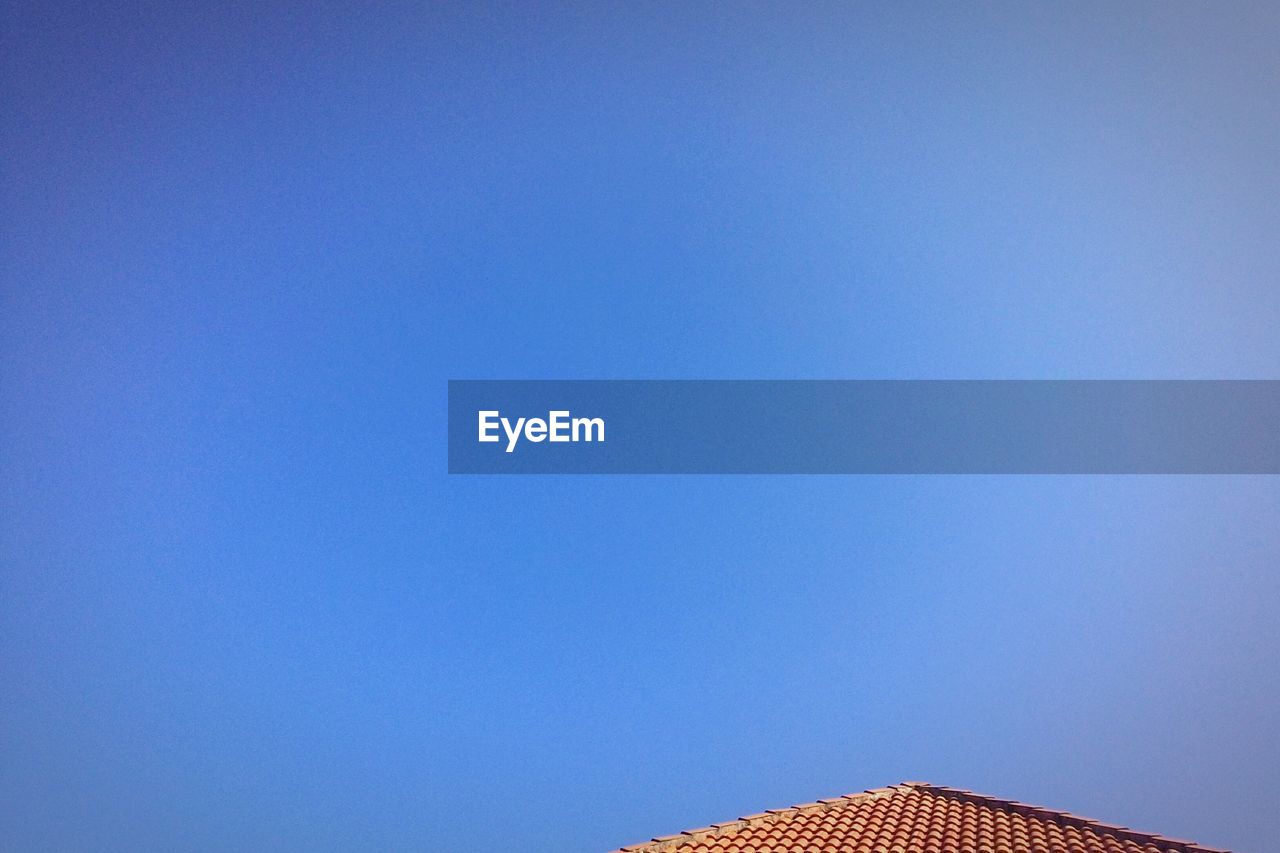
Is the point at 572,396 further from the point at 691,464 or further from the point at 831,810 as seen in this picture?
the point at 831,810

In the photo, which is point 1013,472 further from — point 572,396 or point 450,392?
point 450,392

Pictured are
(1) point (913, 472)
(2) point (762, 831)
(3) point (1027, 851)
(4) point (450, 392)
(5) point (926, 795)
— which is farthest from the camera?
(1) point (913, 472)

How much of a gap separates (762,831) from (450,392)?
843 centimetres

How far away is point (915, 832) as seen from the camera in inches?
548

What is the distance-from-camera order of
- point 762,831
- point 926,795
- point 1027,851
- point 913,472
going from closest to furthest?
point 1027,851 → point 762,831 → point 926,795 → point 913,472

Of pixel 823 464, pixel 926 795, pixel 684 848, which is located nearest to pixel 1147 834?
pixel 926 795

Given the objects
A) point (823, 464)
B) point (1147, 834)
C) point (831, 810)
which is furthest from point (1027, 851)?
point (823, 464)

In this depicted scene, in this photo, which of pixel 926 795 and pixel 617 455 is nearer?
pixel 926 795

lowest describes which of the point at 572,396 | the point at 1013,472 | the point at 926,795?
the point at 926,795

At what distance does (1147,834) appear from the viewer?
43.4 ft

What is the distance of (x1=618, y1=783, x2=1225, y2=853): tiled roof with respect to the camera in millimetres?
13172

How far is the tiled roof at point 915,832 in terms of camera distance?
43.2 ft

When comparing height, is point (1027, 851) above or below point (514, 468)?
below

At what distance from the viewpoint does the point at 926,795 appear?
16266 millimetres
